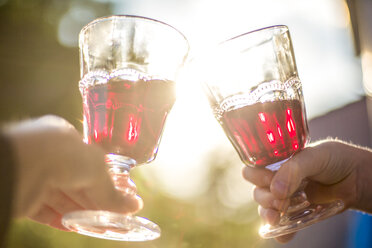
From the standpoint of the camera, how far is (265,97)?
5.42ft

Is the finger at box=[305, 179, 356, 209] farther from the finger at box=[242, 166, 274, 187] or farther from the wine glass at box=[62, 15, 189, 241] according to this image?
the wine glass at box=[62, 15, 189, 241]

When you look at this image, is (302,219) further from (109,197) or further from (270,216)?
(109,197)

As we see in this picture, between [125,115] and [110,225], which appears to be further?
[125,115]

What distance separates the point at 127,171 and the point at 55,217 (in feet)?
1.23

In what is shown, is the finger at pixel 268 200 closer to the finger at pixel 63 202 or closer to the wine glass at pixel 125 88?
the wine glass at pixel 125 88

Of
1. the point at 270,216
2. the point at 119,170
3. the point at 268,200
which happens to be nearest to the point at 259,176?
the point at 268,200

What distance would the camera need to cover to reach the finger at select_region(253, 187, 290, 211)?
1.78 meters

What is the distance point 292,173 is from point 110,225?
0.86 meters

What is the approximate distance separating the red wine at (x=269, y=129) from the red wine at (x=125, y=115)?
389 millimetres

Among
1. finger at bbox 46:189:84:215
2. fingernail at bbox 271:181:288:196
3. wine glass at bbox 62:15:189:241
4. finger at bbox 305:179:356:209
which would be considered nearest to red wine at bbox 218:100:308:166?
fingernail at bbox 271:181:288:196

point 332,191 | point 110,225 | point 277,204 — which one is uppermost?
point 332,191

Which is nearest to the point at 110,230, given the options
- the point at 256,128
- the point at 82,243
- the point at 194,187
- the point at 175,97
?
the point at 175,97

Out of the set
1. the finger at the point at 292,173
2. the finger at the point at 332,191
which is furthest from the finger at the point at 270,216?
the finger at the point at 332,191

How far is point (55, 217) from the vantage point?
1.54m
